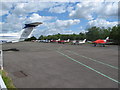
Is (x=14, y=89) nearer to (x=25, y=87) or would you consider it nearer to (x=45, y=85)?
(x=25, y=87)

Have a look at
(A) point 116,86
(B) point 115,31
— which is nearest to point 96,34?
(B) point 115,31

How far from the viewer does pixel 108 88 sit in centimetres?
476

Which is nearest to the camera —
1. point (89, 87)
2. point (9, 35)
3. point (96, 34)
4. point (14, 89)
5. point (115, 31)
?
point (14, 89)

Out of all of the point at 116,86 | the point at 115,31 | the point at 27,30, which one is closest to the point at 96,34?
the point at 115,31

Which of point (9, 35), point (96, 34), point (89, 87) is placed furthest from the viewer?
point (96, 34)

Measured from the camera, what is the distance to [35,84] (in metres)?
5.16

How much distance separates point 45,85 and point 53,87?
465mm

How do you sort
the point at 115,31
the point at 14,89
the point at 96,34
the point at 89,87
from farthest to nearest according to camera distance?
the point at 96,34 < the point at 115,31 < the point at 89,87 < the point at 14,89

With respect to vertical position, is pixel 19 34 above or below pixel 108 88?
above

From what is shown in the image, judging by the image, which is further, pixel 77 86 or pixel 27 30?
pixel 27 30

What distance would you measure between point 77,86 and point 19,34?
833 inches

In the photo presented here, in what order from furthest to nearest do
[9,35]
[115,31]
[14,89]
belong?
[115,31] < [9,35] < [14,89]

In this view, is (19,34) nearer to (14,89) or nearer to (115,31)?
(14,89)

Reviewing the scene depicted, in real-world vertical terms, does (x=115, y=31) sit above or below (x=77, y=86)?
above
